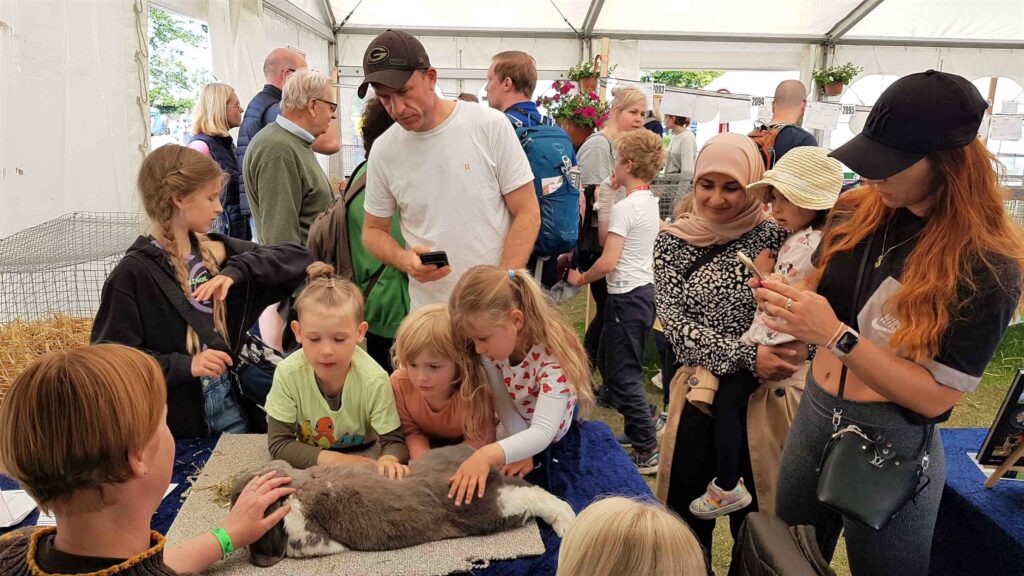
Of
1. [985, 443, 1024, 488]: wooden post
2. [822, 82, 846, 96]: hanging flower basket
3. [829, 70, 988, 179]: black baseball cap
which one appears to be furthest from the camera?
[822, 82, 846, 96]: hanging flower basket

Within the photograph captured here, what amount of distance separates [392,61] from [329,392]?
3.26ft

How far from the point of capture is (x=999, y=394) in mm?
4047

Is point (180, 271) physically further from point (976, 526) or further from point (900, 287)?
point (976, 526)

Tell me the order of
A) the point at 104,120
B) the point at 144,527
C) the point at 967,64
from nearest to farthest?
the point at 144,527, the point at 104,120, the point at 967,64

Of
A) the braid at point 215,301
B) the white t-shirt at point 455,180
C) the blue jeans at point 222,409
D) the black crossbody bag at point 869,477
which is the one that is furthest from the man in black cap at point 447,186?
the black crossbody bag at point 869,477

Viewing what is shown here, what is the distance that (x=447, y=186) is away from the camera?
2150 mm

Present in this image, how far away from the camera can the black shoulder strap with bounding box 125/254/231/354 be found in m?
1.84

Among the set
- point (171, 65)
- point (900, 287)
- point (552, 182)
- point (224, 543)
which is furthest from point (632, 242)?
point (171, 65)

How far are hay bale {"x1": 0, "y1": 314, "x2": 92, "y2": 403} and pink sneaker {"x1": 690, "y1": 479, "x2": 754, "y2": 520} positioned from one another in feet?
6.63

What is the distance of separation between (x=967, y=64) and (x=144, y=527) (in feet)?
34.9

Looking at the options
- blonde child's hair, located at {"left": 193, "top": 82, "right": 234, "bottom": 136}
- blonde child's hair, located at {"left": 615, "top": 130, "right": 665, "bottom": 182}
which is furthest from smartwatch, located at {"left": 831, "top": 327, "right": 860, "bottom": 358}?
blonde child's hair, located at {"left": 193, "top": 82, "right": 234, "bottom": 136}

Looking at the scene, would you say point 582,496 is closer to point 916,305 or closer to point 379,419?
point 379,419

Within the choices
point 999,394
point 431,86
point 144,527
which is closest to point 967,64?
point 999,394

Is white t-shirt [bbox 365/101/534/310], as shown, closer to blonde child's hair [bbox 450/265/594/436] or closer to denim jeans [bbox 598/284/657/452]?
blonde child's hair [bbox 450/265/594/436]
